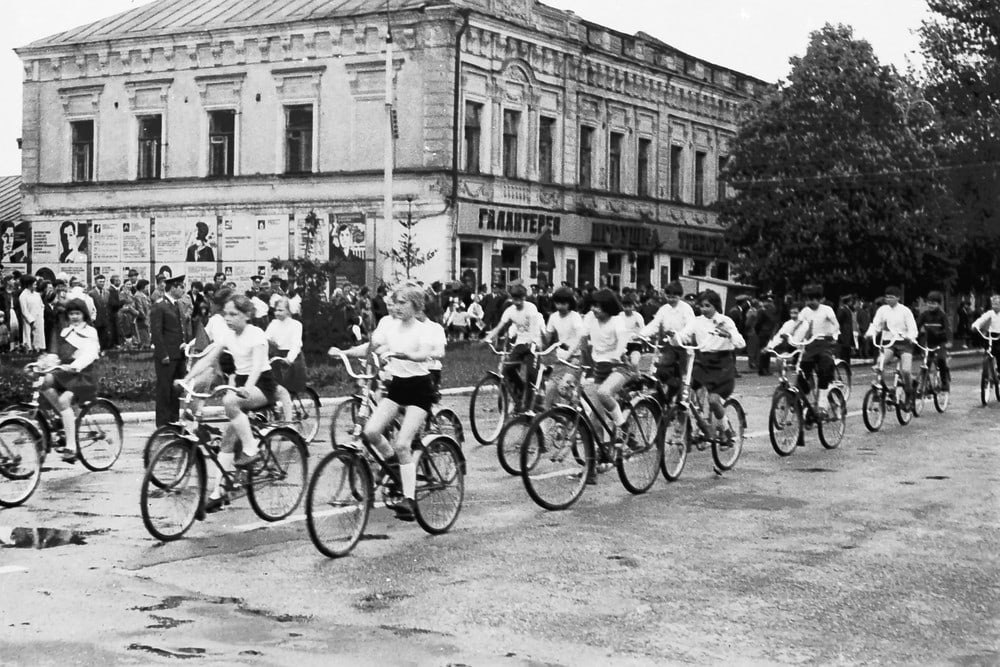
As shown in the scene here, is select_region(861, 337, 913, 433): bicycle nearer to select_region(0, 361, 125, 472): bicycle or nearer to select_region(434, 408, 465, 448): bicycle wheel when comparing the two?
select_region(434, 408, 465, 448): bicycle wheel

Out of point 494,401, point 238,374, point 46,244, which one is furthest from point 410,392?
point 46,244

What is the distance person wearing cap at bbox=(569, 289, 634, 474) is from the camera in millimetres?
13445

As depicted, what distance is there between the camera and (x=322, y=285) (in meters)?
29.2

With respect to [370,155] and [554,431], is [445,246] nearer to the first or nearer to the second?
[370,155]

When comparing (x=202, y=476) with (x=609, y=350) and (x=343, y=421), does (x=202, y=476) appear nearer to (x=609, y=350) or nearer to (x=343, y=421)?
(x=609, y=350)

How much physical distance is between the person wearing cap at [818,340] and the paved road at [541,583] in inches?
149

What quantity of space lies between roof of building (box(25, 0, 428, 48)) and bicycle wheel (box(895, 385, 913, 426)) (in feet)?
82.1

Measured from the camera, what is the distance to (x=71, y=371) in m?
13.9

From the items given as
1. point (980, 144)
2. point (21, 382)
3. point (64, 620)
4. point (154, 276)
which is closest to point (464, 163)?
point (154, 276)

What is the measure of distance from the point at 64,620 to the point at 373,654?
177 cm

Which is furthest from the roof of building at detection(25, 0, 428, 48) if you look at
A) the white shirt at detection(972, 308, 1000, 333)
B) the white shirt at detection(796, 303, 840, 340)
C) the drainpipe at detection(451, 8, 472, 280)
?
the white shirt at detection(796, 303, 840, 340)

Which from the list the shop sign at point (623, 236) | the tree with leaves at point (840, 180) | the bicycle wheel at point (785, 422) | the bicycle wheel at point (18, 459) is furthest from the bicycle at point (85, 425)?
the shop sign at point (623, 236)

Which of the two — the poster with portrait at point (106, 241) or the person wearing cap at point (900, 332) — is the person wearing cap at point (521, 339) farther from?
the poster with portrait at point (106, 241)

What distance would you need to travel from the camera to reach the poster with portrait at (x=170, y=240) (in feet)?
152
